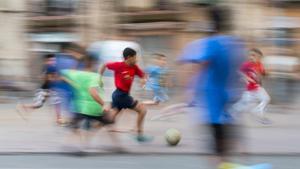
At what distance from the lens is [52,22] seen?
18391 millimetres

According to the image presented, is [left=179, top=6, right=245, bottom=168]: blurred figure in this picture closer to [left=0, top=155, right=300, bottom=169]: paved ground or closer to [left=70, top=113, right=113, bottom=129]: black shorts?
[left=0, top=155, right=300, bottom=169]: paved ground

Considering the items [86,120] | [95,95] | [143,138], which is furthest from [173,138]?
[95,95]

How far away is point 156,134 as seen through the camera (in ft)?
38.4

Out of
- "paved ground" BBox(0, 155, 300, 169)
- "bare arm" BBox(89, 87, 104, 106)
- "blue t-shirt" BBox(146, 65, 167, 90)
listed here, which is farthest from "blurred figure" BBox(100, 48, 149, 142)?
"blue t-shirt" BBox(146, 65, 167, 90)

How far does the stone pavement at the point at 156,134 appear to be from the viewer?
405 inches

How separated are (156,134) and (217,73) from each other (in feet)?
14.4

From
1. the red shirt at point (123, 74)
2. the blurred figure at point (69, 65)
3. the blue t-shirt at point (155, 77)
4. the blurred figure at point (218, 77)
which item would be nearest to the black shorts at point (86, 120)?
the blurred figure at point (69, 65)

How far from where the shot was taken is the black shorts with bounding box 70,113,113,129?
9.72 metres

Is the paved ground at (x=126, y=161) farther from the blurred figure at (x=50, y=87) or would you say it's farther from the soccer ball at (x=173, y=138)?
the blurred figure at (x=50, y=87)

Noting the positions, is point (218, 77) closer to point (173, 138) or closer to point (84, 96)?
point (84, 96)

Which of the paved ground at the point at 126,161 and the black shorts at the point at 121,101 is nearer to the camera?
the paved ground at the point at 126,161

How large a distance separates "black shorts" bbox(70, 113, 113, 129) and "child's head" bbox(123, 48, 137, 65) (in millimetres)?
865

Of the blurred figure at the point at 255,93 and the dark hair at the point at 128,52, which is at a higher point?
the dark hair at the point at 128,52

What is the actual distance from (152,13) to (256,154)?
8.45m
